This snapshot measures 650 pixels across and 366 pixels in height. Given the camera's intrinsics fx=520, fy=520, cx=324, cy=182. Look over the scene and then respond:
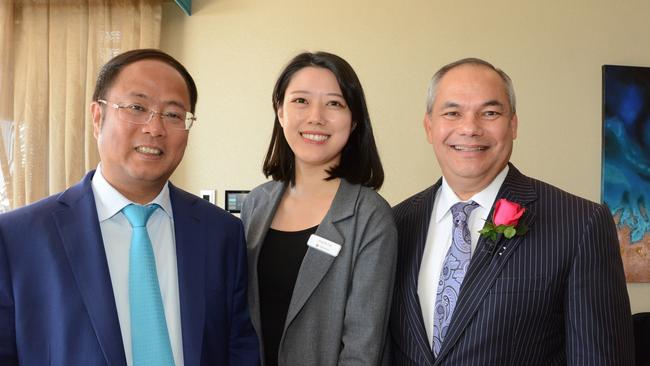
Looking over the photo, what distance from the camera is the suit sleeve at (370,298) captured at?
68.1 inches

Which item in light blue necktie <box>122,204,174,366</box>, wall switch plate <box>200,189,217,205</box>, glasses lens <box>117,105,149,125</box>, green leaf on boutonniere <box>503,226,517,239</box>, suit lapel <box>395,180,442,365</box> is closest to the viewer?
light blue necktie <box>122,204,174,366</box>

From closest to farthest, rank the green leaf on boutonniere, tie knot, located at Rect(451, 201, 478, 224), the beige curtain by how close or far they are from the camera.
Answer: the green leaf on boutonniere, tie knot, located at Rect(451, 201, 478, 224), the beige curtain

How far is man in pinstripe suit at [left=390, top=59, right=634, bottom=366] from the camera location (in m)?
1.65

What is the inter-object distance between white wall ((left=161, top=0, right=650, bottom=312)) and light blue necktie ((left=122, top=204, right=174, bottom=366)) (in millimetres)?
2542

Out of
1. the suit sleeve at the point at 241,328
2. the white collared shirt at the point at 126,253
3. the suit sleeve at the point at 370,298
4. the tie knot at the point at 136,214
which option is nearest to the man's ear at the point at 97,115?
the white collared shirt at the point at 126,253

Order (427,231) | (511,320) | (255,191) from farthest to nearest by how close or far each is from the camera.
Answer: (255,191), (427,231), (511,320)

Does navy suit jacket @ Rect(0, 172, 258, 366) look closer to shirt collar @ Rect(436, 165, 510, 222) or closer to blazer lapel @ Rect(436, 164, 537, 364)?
blazer lapel @ Rect(436, 164, 537, 364)

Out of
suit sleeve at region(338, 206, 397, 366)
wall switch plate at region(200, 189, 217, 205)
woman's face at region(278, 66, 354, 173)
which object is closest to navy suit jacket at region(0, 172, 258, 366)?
suit sleeve at region(338, 206, 397, 366)

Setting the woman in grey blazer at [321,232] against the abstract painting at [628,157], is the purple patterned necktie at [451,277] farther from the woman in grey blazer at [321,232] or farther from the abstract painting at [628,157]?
the abstract painting at [628,157]

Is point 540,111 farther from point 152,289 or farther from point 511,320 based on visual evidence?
point 152,289

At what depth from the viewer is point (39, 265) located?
141cm

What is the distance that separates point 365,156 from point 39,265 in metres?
1.19

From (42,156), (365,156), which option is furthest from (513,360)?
(42,156)

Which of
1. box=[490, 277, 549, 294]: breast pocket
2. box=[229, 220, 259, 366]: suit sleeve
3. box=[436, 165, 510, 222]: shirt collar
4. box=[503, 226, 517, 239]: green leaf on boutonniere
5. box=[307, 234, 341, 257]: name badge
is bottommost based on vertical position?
box=[229, 220, 259, 366]: suit sleeve
